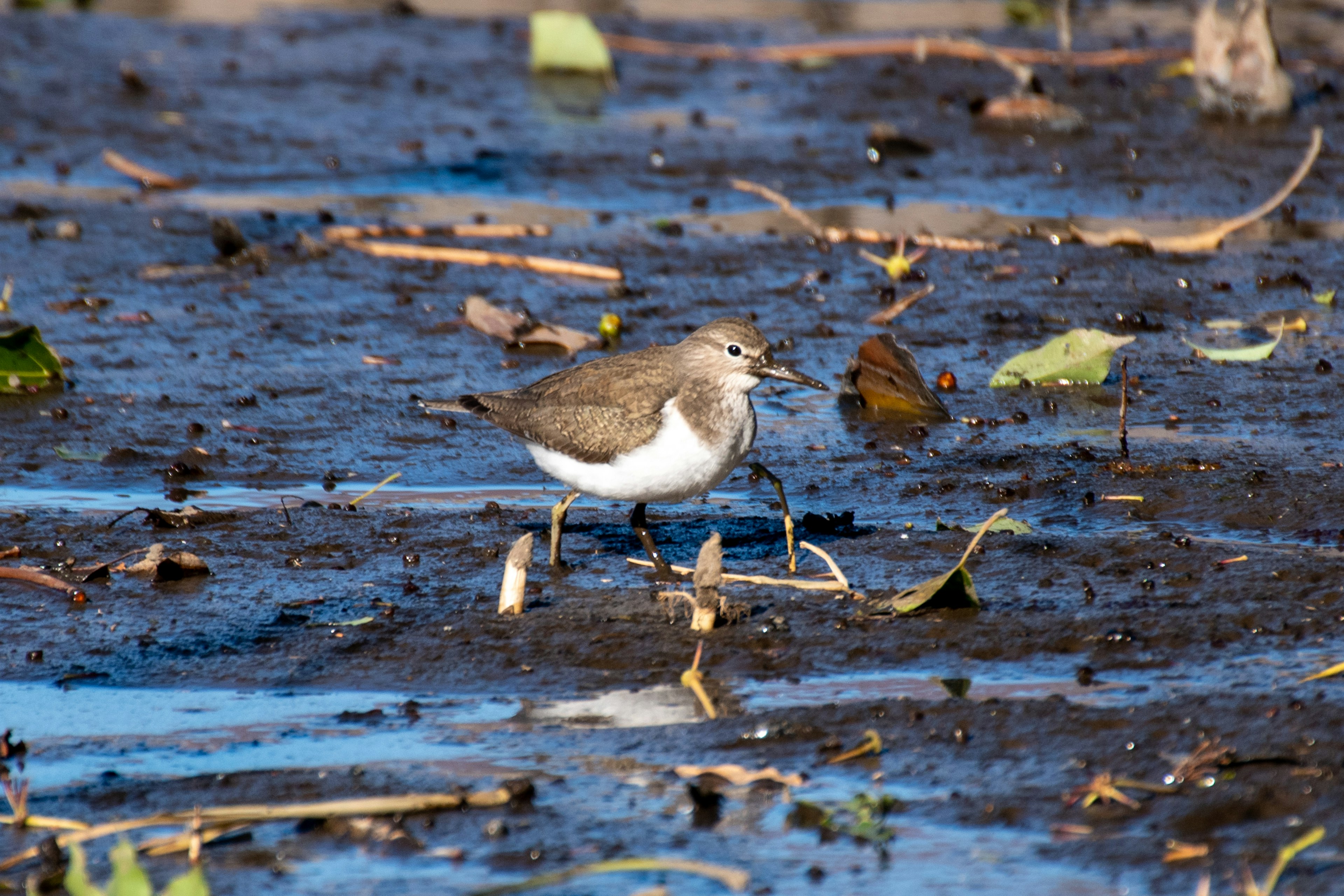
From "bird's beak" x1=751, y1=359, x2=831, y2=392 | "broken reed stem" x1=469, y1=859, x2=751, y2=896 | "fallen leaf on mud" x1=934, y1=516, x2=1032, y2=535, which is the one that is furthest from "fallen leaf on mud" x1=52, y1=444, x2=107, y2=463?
"broken reed stem" x1=469, y1=859, x2=751, y2=896

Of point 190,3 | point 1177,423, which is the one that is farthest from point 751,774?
point 190,3

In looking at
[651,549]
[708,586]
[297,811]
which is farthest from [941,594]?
[297,811]

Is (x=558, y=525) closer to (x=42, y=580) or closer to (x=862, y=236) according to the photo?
(x=42, y=580)

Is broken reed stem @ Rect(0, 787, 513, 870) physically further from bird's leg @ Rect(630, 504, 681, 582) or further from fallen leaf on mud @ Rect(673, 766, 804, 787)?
bird's leg @ Rect(630, 504, 681, 582)

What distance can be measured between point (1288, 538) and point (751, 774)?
3.00 m

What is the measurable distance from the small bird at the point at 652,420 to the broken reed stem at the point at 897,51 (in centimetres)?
929

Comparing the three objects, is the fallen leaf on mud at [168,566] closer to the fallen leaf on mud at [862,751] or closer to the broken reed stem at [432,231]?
the fallen leaf on mud at [862,751]

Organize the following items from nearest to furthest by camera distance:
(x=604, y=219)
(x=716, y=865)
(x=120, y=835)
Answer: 1. (x=716, y=865)
2. (x=120, y=835)
3. (x=604, y=219)

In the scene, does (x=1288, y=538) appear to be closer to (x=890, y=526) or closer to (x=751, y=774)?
(x=890, y=526)

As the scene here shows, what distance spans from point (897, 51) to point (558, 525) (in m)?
10.7

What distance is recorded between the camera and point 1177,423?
7984 millimetres

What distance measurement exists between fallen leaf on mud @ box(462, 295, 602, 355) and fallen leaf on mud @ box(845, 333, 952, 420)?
5.59 ft

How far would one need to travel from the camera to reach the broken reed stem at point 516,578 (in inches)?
233

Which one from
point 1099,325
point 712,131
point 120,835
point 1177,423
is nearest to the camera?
point 120,835
